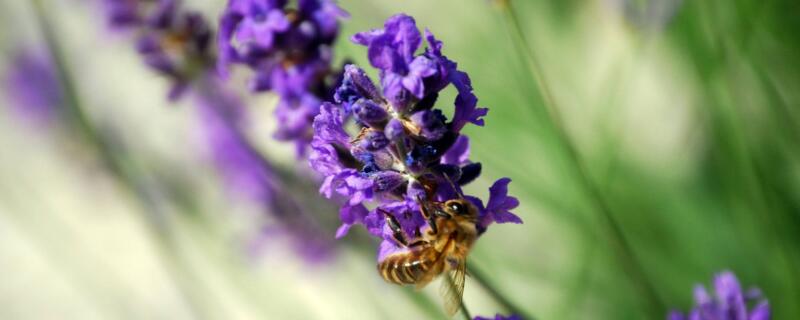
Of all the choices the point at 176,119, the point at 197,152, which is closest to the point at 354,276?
the point at 197,152

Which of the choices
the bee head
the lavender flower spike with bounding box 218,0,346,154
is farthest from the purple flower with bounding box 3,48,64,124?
the bee head

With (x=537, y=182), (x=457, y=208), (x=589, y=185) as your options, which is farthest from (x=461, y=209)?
(x=537, y=182)

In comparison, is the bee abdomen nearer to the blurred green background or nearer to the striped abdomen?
the striped abdomen

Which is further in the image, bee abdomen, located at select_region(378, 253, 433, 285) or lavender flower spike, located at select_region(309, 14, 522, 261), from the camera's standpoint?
bee abdomen, located at select_region(378, 253, 433, 285)

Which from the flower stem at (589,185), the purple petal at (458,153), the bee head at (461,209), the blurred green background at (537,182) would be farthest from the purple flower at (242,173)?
the bee head at (461,209)

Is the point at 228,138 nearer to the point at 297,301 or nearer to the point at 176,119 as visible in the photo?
the point at 297,301

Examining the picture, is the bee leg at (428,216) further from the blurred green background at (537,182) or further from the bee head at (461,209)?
the blurred green background at (537,182)
